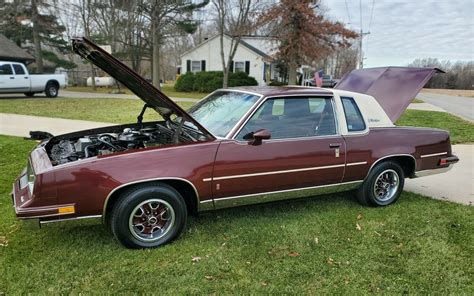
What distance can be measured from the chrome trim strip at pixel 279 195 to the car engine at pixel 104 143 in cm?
92

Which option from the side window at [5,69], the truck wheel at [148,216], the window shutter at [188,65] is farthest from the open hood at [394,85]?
the window shutter at [188,65]

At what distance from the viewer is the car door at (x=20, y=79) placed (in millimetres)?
18906

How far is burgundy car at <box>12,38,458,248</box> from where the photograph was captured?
129 inches

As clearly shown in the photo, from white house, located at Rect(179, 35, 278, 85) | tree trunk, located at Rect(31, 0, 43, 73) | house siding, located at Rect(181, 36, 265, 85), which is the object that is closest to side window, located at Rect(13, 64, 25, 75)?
tree trunk, located at Rect(31, 0, 43, 73)

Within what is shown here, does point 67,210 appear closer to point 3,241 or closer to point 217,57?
point 3,241

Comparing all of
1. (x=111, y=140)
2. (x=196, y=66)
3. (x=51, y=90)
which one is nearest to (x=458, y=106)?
(x=196, y=66)

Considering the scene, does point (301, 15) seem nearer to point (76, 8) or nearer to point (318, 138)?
point (76, 8)

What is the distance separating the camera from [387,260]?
3.51 meters

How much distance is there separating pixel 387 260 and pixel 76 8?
31819 mm

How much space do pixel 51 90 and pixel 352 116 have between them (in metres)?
20.6

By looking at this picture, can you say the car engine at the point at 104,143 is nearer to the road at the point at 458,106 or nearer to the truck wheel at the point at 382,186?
the truck wheel at the point at 382,186

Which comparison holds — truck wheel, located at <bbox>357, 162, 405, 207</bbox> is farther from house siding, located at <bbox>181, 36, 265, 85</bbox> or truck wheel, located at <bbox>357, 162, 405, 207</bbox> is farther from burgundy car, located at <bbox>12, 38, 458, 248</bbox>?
house siding, located at <bbox>181, 36, 265, 85</bbox>

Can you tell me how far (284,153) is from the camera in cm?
398

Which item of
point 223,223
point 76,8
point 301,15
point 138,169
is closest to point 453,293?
point 223,223
